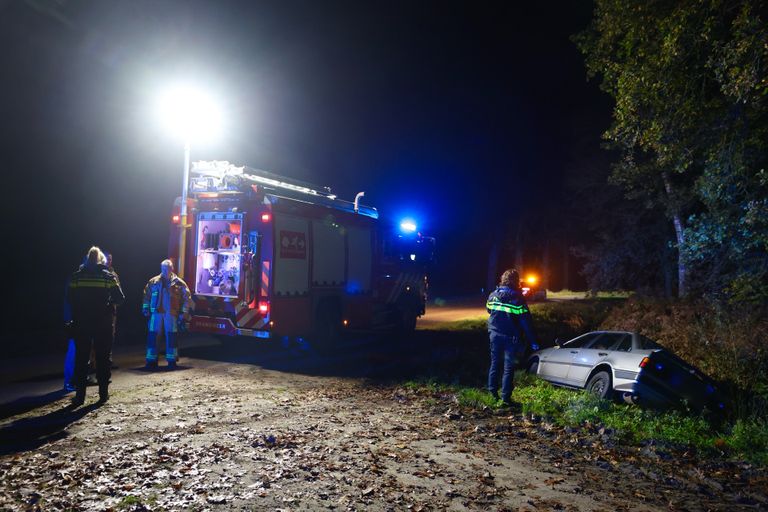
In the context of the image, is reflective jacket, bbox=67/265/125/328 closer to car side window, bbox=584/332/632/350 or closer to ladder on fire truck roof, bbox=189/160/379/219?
ladder on fire truck roof, bbox=189/160/379/219

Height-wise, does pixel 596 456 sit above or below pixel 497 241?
below

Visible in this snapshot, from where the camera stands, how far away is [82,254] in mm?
17734

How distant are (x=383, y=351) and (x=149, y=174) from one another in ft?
41.7

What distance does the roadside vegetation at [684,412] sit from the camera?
21.5ft

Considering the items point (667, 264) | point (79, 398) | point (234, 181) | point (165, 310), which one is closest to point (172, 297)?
point (165, 310)

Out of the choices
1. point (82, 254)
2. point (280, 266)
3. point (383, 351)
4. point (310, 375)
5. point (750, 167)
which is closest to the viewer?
point (310, 375)

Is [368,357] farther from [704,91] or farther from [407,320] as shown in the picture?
[704,91]

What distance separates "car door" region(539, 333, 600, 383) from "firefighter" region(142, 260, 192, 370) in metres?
6.83

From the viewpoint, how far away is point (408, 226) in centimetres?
1655

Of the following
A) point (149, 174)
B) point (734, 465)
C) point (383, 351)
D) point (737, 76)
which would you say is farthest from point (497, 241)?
point (734, 465)

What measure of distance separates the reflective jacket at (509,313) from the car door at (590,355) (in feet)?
6.00

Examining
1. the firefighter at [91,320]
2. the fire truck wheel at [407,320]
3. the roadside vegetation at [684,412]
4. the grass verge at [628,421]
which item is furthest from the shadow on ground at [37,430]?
the fire truck wheel at [407,320]

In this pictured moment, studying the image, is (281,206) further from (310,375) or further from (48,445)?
(48,445)

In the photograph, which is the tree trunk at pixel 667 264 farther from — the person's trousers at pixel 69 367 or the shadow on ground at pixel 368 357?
the person's trousers at pixel 69 367
